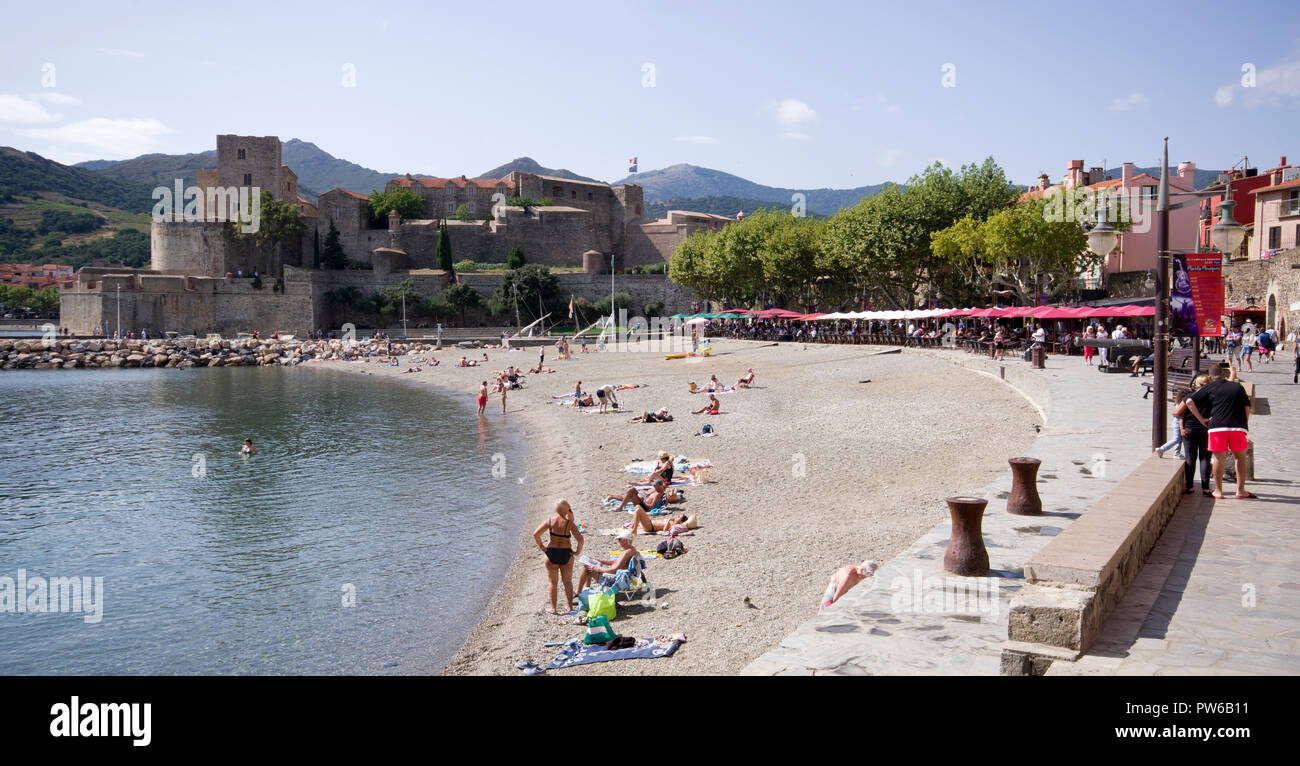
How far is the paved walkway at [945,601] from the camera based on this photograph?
4.50 meters

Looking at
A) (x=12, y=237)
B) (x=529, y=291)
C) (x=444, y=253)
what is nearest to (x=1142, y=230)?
(x=529, y=291)

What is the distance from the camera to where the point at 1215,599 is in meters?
5.13

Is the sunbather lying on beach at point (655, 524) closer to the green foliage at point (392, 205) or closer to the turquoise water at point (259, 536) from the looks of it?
the turquoise water at point (259, 536)

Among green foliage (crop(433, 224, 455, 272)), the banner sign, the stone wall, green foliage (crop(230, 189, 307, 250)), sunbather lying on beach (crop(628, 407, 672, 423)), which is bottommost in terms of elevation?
sunbather lying on beach (crop(628, 407, 672, 423))

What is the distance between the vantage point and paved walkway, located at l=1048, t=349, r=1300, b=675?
4.19m

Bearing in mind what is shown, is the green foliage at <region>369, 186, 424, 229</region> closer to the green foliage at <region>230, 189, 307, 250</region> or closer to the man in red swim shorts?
the green foliage at <region>230, 189, 307, 250</region>

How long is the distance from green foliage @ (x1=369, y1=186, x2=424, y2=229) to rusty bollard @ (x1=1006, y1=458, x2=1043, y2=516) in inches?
2775

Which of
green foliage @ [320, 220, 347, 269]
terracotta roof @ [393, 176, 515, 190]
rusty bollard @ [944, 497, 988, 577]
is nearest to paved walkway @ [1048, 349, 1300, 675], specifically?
rusty bollard @ [944, 497, 988, 577]

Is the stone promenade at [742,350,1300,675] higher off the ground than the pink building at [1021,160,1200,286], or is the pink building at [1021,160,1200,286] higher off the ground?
the pink building at [1021,160,1200,286]

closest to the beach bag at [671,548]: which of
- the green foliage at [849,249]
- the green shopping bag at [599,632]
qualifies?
the green shopping bag at [599,632]

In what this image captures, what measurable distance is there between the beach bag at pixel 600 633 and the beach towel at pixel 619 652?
6cm

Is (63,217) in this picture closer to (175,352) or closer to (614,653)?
(175,352)
